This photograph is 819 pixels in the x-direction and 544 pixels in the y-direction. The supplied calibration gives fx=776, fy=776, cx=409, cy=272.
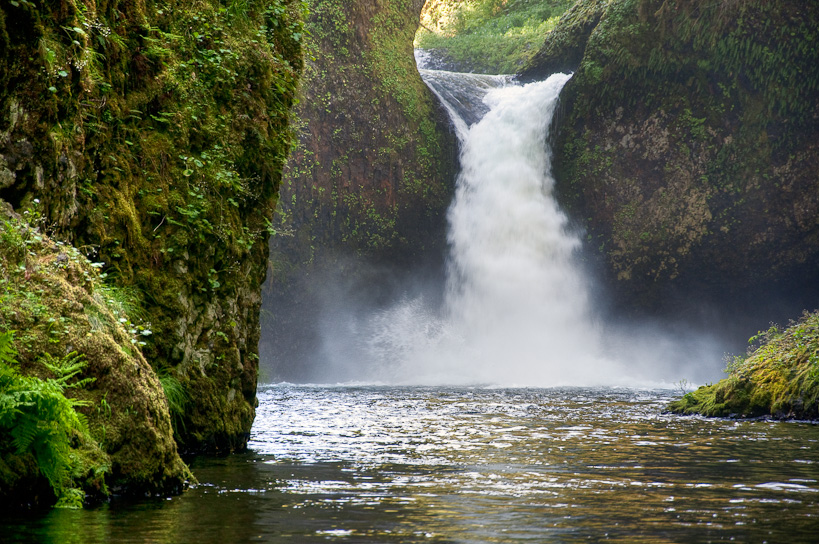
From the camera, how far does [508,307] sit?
22984 millimetres

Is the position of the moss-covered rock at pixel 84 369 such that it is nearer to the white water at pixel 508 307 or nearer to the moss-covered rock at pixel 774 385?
the moss-covered rock at pixel 774 385

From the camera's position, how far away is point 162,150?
6.82 metres

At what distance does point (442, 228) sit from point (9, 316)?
20145 millimetres

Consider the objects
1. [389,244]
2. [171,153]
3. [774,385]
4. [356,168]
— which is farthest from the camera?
[389,244]

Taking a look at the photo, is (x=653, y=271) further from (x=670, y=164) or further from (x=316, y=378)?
(x=316, y=378)

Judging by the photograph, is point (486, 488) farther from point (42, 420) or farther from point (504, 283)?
point (504, 283)

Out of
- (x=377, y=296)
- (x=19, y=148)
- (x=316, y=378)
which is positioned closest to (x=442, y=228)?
(x=377, y=296)

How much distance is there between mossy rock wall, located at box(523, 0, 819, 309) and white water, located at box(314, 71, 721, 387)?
Result: 1.15m

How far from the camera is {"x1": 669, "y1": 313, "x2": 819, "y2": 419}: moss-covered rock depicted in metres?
10.5

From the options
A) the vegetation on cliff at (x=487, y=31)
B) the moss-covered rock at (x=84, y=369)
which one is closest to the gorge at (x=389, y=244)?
the moss-covered rock at (x=84, y=369)

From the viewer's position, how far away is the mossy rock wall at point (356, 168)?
23.0 meters

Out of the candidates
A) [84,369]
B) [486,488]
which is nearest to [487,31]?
[486,488]

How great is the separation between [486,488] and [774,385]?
299 inches

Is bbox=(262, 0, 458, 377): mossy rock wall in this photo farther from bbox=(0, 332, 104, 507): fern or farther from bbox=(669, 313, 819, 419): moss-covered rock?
bbox=(0, 332, 104, 507): fern
